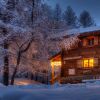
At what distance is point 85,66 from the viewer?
Answer: 29844mm

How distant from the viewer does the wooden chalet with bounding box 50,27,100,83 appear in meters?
28.9

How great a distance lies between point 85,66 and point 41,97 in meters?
24.2

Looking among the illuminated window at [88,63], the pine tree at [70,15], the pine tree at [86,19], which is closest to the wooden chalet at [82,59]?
the illuminated window at [88,63]

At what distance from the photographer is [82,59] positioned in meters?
30.3

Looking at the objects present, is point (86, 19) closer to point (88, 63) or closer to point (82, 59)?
point (82, 59)

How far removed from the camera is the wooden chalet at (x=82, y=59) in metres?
28.9

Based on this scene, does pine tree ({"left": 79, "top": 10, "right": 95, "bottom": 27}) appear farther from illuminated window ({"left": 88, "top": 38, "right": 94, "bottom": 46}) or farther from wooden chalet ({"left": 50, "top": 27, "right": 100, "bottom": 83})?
illuminated window ({"left": 88, "top": 38, "right": 94, "bottom": 46})

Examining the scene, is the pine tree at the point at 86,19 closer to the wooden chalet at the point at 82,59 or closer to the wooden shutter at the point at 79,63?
the wooden chalet at the point at 82,59

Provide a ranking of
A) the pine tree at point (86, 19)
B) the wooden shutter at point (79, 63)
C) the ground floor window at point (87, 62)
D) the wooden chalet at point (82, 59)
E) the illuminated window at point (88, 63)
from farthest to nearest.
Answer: the pine tree at point (86, 19) < the wooden shutter at point (79, 63) < the illuminated window at point (88, 63) < the ground floor window at point (87, 62) < the wooden chalet at point (82, 59)

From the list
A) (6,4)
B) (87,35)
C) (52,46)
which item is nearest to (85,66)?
(87,35)

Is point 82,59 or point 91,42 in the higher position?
point 91,42

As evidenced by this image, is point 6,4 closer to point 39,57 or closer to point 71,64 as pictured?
point 39,57

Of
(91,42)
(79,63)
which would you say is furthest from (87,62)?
(91,42)

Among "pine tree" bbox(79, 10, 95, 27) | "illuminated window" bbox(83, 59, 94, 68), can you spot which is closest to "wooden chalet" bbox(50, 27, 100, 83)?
"illuminated window" bbox(83, 59, 94, 68)
